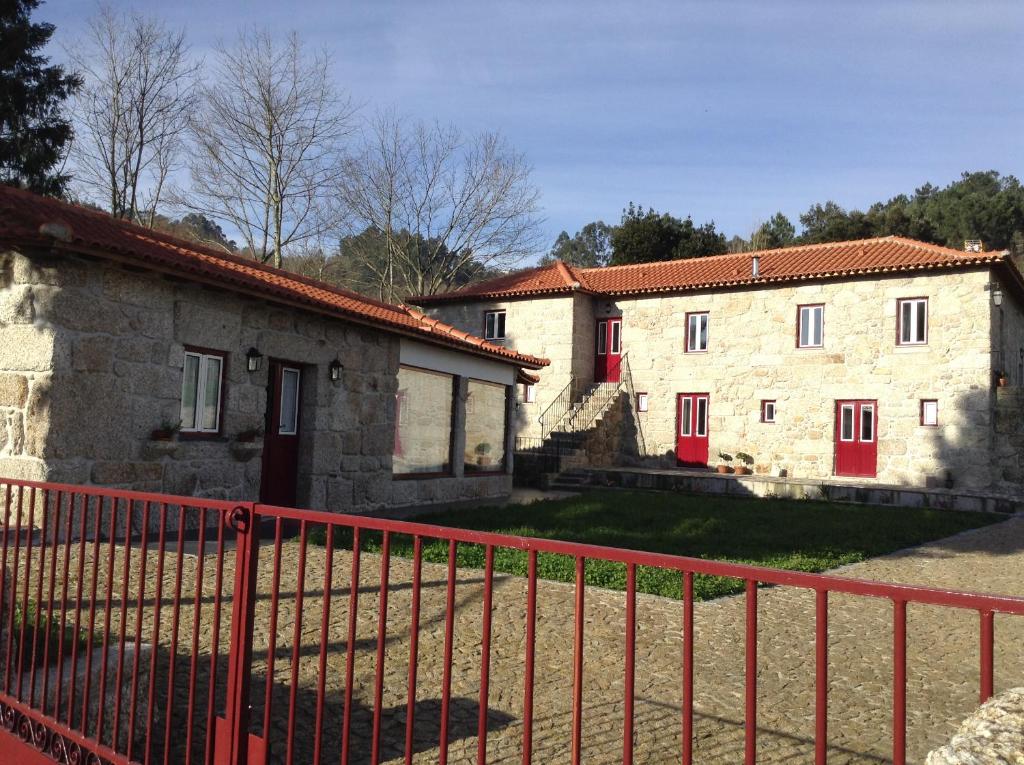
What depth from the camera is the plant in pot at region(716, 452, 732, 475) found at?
71.6ft

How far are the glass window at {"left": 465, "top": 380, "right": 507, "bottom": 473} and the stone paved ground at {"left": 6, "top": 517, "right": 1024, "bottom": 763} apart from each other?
7.36 meters

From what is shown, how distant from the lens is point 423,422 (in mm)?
13570

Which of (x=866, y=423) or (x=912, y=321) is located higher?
(x=912, y=321)

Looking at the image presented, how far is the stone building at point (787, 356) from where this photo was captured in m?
19.0

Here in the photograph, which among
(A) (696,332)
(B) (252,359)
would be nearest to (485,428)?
(B) (252,359)

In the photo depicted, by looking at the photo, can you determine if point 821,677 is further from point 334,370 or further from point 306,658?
point 334,370

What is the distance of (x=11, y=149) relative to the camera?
21.7 meters

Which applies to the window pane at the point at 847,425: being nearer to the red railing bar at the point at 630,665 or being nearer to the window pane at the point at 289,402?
the window pane at the point at 289,402

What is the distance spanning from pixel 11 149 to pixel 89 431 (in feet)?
56.9

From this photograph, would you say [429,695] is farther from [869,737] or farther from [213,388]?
[213,388]

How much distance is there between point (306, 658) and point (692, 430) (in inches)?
757

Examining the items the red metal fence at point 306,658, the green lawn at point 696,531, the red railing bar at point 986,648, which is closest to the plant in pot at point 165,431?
the green lawn at point 696,531

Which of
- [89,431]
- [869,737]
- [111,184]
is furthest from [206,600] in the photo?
[111,184]

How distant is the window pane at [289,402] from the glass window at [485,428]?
162 inches
